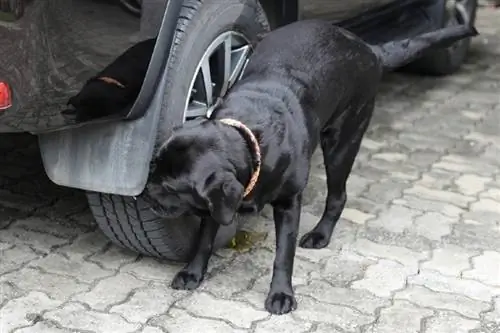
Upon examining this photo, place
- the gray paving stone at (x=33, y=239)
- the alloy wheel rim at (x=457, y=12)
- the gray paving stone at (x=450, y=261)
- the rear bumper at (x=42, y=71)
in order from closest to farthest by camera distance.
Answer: the rear bumper at (x=42, y=71), the gray paving stone at (x=450, y=261), the gray paving stone at (x=33, y=239), the alloy wheel rim at (x=457, y=12)

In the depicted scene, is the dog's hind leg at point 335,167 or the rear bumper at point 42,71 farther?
the dog's hind leg at point 335,167

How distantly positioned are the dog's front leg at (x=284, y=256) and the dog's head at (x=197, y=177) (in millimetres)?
423

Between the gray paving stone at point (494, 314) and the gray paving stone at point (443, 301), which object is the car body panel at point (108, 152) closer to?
the gray paving stone at point (443, 301)

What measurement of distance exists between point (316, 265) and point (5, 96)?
1.50 m

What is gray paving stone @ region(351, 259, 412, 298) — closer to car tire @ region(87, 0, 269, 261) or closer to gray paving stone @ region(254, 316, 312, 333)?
gray paving stone @ region(254, 316, 312, 333)

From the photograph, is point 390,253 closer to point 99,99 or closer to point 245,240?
point 245,240

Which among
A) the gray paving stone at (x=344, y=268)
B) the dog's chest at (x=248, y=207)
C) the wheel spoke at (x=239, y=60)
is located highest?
the wheel spoke at (x=239, y=60)

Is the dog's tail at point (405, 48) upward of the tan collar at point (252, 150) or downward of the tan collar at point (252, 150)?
downward

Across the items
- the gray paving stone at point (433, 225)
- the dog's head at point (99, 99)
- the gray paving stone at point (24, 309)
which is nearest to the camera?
the dog's head at point (99, 99)

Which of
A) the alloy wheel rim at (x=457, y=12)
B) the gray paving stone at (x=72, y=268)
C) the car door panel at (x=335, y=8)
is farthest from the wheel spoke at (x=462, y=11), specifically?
the gray paving stone at (x=72, y=268)

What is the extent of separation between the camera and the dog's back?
126 inches

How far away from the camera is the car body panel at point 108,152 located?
297 cm

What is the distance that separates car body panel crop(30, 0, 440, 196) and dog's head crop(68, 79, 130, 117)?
101mm

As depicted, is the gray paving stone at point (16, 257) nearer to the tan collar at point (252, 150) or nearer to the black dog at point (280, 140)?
the black dog at point (280, 140)
